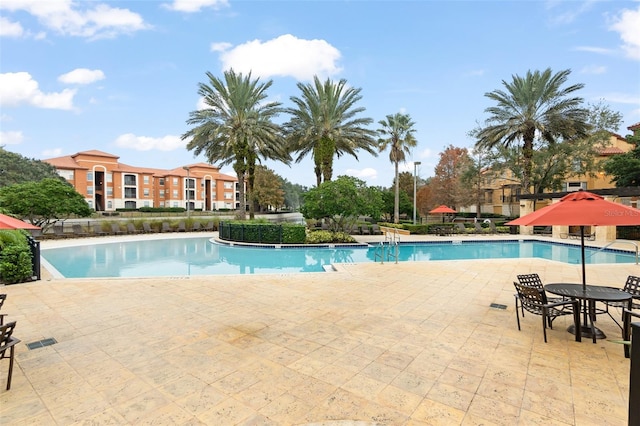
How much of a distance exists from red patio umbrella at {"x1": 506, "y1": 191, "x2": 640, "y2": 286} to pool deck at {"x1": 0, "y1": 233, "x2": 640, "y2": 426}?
→ 1865 millimetres

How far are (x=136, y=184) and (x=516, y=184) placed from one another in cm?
5999

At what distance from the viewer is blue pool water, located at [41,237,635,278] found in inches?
534

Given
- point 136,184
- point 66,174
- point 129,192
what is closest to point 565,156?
point 136,184

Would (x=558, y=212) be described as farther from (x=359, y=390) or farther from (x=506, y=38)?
(x=506, y=38)

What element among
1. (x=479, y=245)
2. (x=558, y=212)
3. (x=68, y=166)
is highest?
(x=68, y=166)

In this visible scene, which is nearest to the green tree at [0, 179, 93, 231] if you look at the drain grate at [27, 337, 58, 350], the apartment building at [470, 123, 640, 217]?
the drain grate at [27, 337, 58, 350]

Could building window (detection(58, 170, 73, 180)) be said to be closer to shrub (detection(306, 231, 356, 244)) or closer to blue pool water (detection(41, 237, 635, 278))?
blue pool water (detection(41, 237, 635, 278))

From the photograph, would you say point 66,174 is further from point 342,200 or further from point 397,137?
point 342,200

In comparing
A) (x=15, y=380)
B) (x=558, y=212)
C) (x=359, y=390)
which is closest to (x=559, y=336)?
(x=558, y=212)

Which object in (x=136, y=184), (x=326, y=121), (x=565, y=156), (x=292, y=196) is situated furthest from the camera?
(x=292, y=196)

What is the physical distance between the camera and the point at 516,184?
36.8 metres

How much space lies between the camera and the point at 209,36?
15.8 metres

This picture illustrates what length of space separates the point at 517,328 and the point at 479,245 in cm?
1752

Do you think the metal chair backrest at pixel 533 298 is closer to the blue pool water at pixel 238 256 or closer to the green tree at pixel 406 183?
the blue pool water at pixel 238 256
